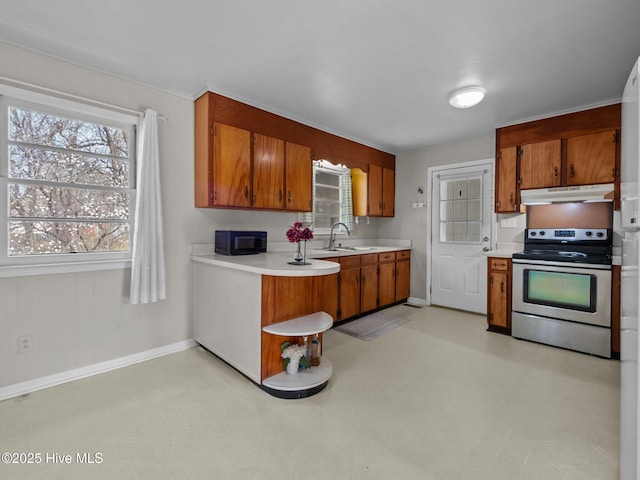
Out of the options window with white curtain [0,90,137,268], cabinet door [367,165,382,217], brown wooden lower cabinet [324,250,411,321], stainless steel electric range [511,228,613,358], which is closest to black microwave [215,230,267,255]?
window with white curtain [0,90,137,268]

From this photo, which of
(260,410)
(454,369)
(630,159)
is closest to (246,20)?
(630,159)

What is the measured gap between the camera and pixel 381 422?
73.6 inches

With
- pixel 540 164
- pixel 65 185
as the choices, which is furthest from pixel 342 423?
pixel 540 164

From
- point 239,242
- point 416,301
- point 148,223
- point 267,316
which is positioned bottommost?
point 416,301

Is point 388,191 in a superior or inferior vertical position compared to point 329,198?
superior

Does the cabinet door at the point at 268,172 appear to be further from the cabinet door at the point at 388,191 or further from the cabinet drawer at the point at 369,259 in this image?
the cabinet door at the point at 388,191

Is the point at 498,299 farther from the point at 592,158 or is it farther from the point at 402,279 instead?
the point at 592,158

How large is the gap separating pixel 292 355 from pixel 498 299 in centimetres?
254

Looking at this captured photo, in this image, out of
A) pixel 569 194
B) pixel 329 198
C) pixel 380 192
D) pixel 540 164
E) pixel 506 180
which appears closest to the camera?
pixel 569 194

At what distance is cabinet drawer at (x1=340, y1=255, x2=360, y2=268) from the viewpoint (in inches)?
143

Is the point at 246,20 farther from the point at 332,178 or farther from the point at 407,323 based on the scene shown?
the point at 407,323

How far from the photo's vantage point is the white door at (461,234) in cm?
421

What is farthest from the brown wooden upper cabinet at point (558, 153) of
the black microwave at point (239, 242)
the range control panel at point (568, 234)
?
the black microwave at point (239, 242)

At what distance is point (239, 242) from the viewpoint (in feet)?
9.66
